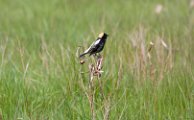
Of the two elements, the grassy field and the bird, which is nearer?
the bird

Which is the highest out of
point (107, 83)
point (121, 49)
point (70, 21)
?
point (70, 21)

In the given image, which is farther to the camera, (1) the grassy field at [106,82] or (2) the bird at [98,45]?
(1) the grassy field at [106,82]

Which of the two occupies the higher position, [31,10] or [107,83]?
[31,10]

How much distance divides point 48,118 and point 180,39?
1940 millimetres

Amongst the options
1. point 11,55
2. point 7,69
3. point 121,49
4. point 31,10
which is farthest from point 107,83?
point 31,10

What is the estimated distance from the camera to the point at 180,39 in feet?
16.7

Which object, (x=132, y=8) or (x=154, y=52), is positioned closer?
(x=154, y=52)

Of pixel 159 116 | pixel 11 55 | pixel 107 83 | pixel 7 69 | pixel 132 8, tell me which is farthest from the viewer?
pixel 132 8

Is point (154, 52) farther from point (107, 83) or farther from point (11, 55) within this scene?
point (11, 55)

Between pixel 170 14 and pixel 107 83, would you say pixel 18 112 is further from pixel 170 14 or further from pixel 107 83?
pixel 170 14

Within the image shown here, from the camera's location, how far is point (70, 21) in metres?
6.66

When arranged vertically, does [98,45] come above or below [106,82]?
above

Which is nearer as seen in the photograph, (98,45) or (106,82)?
(98,45)

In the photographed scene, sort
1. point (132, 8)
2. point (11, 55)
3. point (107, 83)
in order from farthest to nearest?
point (132, 8) < point (11, 55) < point (107, 83)
